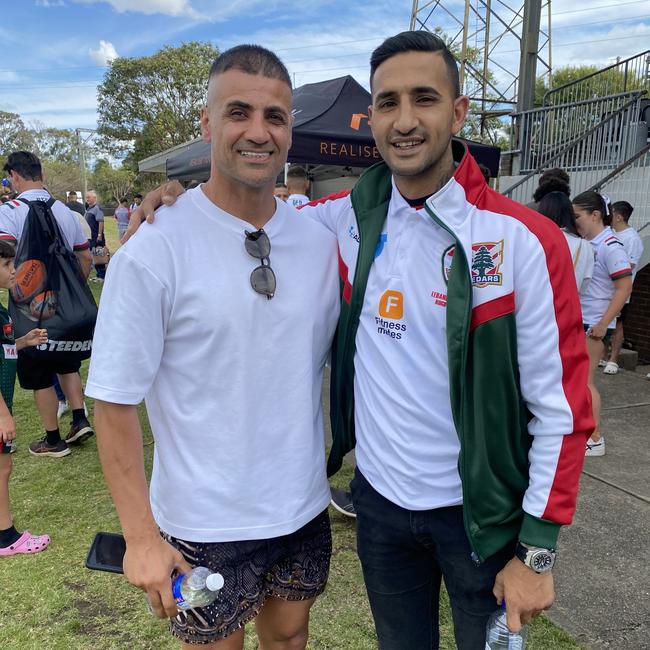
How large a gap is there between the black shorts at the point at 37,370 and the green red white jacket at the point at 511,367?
366cm

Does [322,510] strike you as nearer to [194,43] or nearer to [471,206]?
[471,206]

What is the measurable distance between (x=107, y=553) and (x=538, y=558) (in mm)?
1195

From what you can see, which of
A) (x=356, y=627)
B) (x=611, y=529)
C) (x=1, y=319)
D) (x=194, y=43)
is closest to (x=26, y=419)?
(x=1, y=319)

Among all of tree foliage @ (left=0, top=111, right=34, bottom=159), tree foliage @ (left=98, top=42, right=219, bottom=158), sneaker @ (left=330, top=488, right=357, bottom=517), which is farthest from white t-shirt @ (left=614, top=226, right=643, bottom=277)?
tree foliage @ (left=0, top=111, right=34, bottom=159)

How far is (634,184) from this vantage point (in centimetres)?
769

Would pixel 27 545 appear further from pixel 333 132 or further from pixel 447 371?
pixel 333 132

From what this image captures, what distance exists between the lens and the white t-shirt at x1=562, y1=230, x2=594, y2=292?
396 centimetres

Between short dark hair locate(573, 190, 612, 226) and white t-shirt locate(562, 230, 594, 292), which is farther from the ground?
short dark hair locate(573, 190, 612, 226)

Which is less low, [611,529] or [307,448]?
[307,448]

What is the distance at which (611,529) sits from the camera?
11.2ft

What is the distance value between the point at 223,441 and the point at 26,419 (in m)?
4.76

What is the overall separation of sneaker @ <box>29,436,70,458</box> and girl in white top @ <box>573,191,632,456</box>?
4.32m

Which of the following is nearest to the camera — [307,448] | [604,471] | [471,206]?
[471,206]

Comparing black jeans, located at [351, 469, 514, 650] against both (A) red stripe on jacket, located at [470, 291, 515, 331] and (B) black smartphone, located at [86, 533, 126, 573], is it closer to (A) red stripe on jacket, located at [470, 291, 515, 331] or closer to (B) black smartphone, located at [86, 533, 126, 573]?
(A) red stripe on jacket, located at [470, 291, 515, 331]
